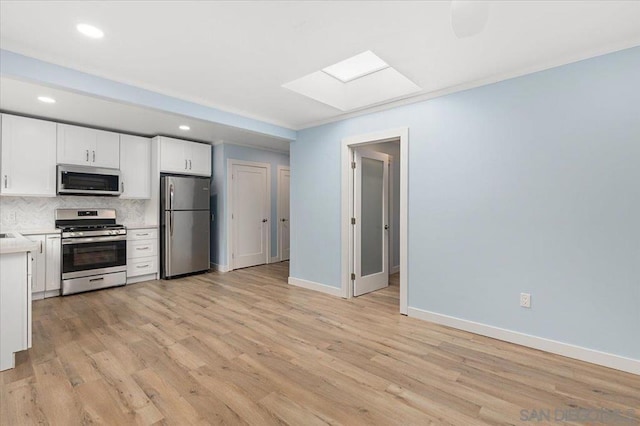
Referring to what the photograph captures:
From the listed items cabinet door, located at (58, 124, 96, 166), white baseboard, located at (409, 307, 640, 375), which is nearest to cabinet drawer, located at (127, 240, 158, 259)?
cabinet door, located at (58, 124, 96, 166)

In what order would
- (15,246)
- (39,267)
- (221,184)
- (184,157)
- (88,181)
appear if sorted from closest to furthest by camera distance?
(15,246)
(39,267)
(88,181)
(184,157)
(221,184)

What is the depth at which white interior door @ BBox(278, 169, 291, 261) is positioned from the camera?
6574mm

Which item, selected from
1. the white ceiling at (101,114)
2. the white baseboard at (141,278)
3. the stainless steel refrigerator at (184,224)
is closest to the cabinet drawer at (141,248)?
the stainless steel refrigerator at (184,224)

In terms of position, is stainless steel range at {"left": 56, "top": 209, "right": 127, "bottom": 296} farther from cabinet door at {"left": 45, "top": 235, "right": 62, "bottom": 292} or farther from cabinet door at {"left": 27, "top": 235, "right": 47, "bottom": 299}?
cabinet door at {"left": 27, "top": 235, "right": 47, "bottom": 299}

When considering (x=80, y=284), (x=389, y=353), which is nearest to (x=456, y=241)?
(x=389, y=353)

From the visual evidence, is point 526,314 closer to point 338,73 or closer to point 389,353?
point 389,353

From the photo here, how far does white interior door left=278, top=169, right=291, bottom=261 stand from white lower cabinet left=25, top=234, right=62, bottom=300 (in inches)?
145

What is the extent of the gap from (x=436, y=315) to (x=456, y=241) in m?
0.81

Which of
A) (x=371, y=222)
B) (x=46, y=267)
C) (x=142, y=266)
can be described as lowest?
(x=142, y=266)

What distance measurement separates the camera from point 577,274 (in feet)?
7.81

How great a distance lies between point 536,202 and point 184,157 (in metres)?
5.11

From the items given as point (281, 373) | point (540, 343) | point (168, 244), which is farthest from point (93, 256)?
point (540, 343)

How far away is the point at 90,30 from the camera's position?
208 centimetres

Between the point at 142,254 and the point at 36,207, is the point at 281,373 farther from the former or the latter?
the point at 36,207
